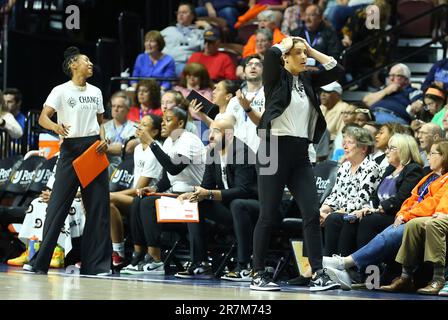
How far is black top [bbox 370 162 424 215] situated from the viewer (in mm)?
9320

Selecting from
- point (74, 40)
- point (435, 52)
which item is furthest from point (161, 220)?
point (74, 40)

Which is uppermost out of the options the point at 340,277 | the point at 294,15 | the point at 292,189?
the point at 294,15

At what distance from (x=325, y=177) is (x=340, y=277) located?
168 cm

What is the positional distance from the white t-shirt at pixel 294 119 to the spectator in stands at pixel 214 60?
484 cm

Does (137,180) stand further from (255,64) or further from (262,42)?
(262,42)

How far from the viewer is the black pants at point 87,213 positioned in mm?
9820

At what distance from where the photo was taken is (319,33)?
1262cm

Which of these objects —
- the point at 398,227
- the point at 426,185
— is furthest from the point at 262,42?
the point at 398,227

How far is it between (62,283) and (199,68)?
14.9 feet

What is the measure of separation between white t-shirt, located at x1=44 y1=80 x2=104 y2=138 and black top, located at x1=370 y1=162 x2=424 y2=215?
273 centimetres

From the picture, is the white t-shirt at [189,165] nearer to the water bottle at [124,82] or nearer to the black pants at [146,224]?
the black pants at [146,224]

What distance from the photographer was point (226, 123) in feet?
34.0

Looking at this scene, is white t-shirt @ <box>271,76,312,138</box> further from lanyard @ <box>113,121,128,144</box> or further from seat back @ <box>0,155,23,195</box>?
seat back @ <box>0,155,23,195</box>

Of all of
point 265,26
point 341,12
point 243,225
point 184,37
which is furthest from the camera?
point 184,37
